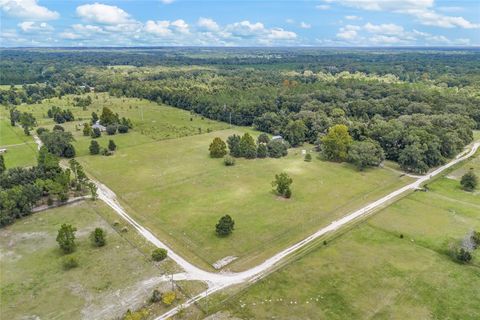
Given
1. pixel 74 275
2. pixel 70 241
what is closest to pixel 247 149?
pixel 70 241

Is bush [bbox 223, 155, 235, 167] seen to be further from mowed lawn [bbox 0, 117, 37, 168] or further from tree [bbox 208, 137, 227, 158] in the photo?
mowed lawn [bbox 0, 117, 37, 168]

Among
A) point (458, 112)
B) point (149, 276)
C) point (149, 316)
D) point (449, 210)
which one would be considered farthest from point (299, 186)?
point (458, 112)

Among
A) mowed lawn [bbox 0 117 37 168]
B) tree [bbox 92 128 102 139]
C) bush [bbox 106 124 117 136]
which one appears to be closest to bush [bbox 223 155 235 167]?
mowed lawn [bbox 0 117 37 168]

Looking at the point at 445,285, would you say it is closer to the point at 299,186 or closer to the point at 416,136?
the point at 299,186

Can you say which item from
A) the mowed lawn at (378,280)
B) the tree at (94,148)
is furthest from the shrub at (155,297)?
the tree at (94,148)

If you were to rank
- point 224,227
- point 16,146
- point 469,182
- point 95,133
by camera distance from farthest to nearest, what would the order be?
1. point 95,133
2. point 16,146
3. point 469,182
4. point 224,227

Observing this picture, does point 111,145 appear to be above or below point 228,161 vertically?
above

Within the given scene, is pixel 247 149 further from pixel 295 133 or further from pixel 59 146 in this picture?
pixel 59 146
